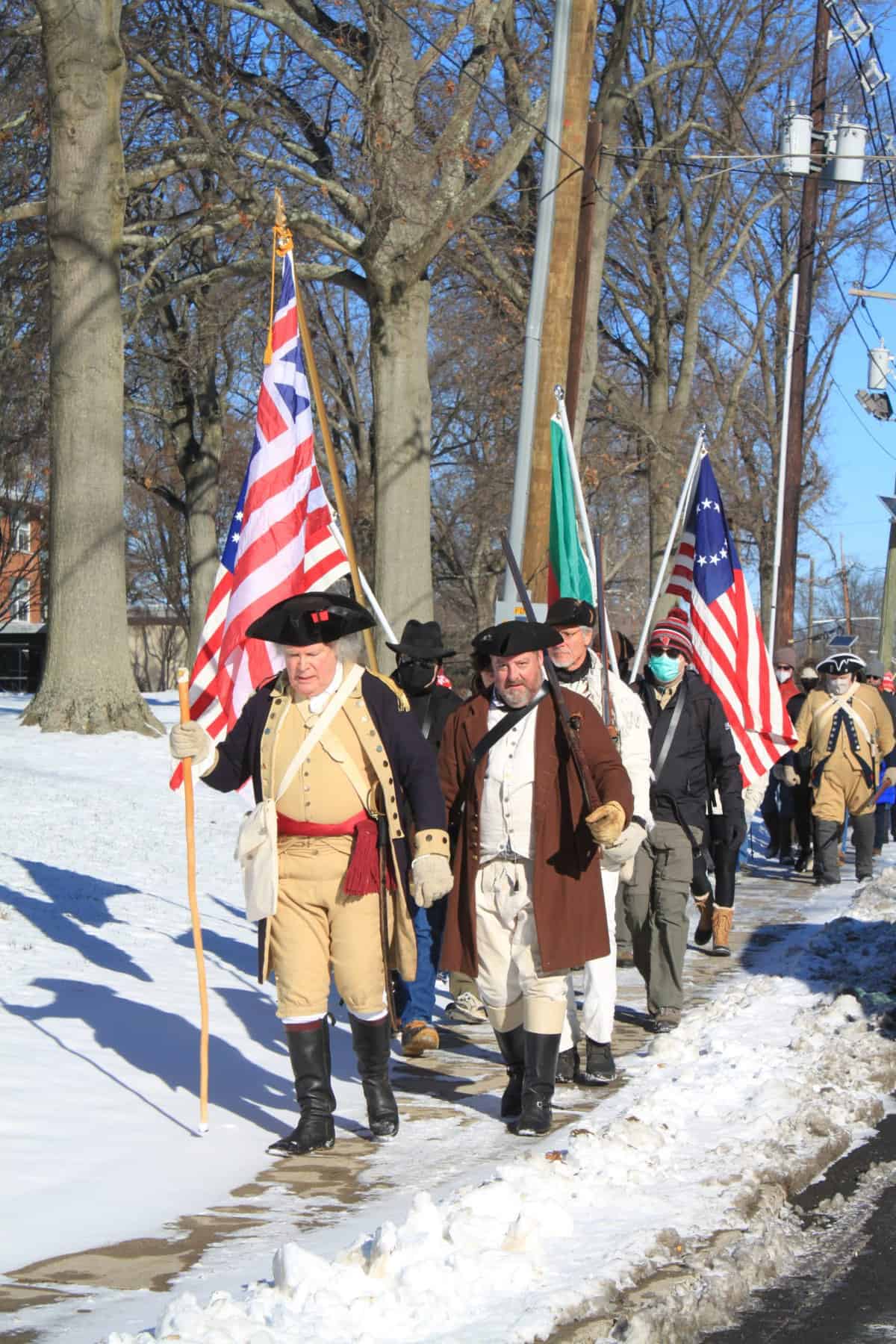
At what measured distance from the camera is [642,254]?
3325 centimetres

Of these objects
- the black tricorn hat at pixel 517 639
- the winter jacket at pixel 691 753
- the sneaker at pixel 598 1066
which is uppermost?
the black tricorn hat at pixel 517 639

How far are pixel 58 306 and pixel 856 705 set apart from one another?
25.8 feet

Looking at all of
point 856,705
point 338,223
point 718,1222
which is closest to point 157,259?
point 338,223

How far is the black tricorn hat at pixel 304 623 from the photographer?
6.22 m

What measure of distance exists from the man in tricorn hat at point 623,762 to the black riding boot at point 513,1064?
585 millimetres

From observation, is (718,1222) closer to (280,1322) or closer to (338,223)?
(280,1322)

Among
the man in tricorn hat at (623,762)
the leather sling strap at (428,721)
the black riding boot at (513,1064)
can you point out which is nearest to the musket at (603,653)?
the man in tricorn hat at (623,762)

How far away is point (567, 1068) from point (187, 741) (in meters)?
2.36

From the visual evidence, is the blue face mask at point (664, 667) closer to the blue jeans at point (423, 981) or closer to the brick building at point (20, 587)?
the blue jeans at point (423, 981)

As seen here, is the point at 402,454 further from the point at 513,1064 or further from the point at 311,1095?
the point at 311,1095

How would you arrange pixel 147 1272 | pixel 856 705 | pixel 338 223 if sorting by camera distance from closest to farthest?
pixel 147 1272 < pixel 856 705 < pixel 338 223

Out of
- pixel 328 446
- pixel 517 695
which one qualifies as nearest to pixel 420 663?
pixel 328 446

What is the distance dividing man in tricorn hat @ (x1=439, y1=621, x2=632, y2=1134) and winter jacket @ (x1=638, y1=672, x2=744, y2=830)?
2.68 meters

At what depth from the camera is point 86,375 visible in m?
16.4
